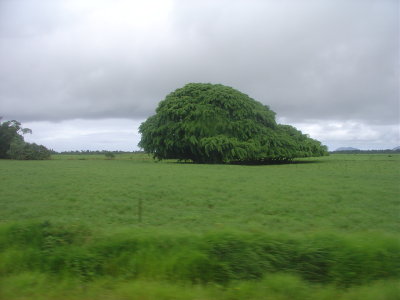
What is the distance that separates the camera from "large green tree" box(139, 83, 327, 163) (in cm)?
3428

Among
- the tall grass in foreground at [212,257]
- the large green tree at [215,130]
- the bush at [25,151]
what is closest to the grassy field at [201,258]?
the tall grass in foreground at [212,257]

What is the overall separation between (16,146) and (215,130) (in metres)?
39.8

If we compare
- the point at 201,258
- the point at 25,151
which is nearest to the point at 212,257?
the point at 201,258

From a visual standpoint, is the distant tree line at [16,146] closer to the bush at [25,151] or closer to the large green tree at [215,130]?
the bush at [25,151]

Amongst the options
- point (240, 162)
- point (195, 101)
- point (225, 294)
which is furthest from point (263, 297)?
point (240, 162)

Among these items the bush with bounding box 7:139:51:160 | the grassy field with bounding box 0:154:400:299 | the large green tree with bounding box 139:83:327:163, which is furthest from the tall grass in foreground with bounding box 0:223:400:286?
the bush with bounding box 7:139:51:160

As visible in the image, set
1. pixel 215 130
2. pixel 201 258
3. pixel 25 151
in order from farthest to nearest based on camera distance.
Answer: pixel 25 151, pixel 215 130, pixel 201 258

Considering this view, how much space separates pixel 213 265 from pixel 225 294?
86 centimetres

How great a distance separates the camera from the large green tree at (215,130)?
112 feet

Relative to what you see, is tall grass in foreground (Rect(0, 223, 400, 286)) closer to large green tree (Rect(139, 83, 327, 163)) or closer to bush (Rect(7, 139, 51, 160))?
large green tree (Rect(139, 83, 327, 163))

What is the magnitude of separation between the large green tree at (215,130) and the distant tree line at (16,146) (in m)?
28.9

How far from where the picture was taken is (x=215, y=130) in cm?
3509

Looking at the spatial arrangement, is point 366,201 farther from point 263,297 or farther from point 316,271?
point 263,297

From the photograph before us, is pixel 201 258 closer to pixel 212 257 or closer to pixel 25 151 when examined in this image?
pixel 212 257
